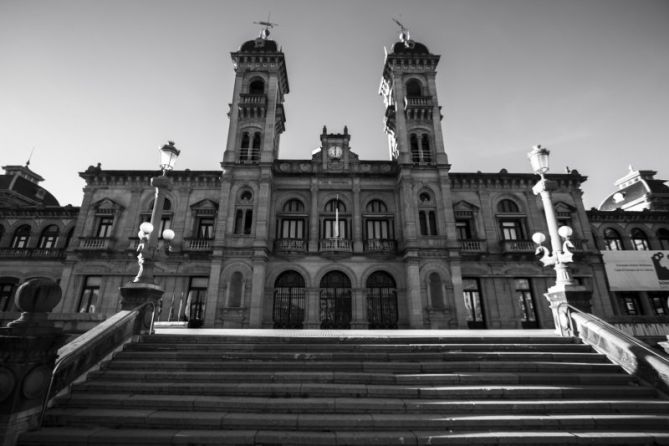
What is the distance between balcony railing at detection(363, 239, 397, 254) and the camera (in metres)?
22.4

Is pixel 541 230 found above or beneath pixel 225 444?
above

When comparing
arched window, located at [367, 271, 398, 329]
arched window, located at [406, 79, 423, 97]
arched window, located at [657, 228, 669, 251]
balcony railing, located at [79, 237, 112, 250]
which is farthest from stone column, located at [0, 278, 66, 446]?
arched window, located at [657, 228, 669, 251]

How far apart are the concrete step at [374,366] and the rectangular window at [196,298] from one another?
15477 mm

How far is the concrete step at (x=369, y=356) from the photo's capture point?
7.91 metres

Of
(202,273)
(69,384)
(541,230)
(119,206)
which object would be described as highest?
(119,206)

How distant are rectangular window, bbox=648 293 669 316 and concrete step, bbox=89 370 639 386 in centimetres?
2477

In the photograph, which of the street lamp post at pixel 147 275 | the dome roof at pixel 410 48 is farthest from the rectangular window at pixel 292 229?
the dome roof at pixel 410 48

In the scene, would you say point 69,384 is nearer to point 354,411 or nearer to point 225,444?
point 225,444

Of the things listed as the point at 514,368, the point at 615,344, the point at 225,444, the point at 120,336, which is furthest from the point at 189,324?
the point at 615,344

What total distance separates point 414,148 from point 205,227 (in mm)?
18186

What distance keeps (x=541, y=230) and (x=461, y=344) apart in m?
20.4

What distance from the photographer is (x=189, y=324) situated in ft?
62.0

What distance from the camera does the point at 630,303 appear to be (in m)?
24.0

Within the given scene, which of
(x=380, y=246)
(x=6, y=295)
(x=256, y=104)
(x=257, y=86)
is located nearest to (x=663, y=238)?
(x=380, y=246)
